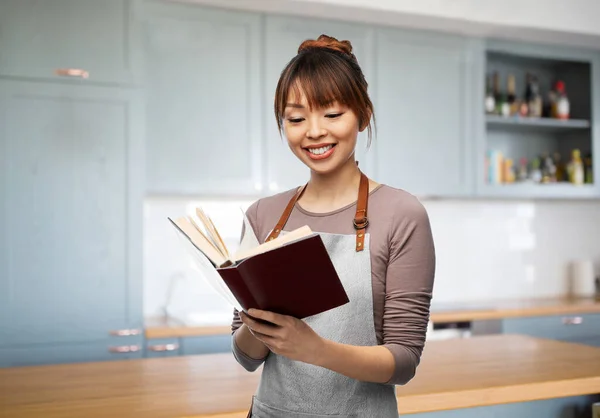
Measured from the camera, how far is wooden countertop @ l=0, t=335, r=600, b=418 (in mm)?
1471

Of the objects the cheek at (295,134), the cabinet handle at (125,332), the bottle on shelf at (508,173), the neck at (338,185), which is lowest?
the cabinet handle at (125,332)

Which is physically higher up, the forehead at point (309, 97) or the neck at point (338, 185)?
the forehead at point (309, 97)

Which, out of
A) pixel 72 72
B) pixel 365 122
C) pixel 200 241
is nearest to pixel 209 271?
pixel 200 241

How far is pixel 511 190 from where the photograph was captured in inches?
155

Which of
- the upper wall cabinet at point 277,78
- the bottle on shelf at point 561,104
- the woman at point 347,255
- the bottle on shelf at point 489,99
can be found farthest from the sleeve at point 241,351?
the bottle on shelf at point 561,104

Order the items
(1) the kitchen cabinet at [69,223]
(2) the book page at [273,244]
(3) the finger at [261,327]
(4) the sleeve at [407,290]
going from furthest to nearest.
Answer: (1) the kitchen cabinet at [69,223], (4) the sleeve at [407,290], (3) the finger at [261,327], (2) the book page at [273,244]

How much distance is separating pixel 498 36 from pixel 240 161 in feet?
5.56

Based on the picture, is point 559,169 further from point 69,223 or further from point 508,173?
point 69,223

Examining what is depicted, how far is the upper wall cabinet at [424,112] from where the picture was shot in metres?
3.66

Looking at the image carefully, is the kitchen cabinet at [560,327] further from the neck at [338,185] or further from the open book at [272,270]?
the open book at [272,270]

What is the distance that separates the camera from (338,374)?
→ 3.83 feet

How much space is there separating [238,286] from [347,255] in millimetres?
292

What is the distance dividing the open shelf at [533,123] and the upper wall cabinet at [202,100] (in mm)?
1455

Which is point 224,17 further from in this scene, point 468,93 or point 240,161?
point 468,93
